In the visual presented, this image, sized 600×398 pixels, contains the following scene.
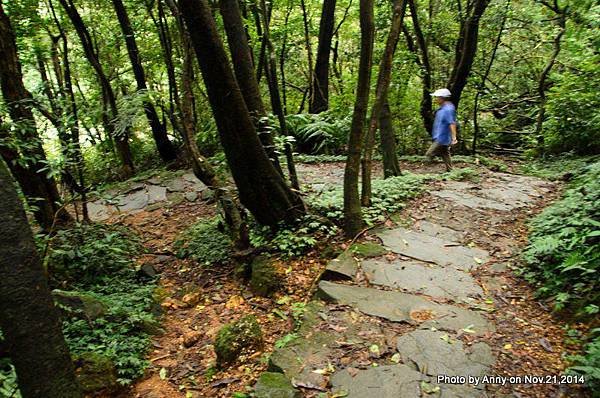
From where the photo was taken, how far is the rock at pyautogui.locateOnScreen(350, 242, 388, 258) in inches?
201

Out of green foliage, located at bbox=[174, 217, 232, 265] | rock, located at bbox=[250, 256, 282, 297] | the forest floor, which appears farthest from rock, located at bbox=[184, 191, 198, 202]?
rock, located at bbox=[250, 256, 282, 297]

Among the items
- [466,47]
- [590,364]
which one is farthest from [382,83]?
[466,47]

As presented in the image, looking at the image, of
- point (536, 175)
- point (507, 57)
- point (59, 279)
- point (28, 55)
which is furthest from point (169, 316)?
point (507, 57)

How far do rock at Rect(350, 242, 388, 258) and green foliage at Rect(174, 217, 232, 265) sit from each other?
2061 mm

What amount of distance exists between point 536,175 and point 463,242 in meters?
4.67

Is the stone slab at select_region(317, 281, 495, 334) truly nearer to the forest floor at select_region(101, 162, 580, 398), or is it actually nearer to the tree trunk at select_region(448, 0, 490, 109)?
the forest floor at select_region(101, 162, 580, 398)

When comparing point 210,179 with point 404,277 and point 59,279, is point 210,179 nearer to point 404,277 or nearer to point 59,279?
point 59,279

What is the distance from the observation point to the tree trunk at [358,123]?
4785 millimetres

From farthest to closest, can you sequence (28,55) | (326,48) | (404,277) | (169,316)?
(326,48), (28,55), (169,316), (404,277)

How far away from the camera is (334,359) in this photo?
11.3ft

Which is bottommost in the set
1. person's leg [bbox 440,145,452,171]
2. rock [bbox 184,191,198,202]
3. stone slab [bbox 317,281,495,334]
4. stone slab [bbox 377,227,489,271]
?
stone slab [bbox 317,281,495,334]

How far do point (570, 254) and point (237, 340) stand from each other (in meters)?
3.53

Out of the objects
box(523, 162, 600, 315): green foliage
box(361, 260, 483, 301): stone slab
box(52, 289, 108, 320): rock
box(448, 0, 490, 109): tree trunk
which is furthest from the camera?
box(448, 0, 490, 109): tree trunk

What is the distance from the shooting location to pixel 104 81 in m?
10.1
